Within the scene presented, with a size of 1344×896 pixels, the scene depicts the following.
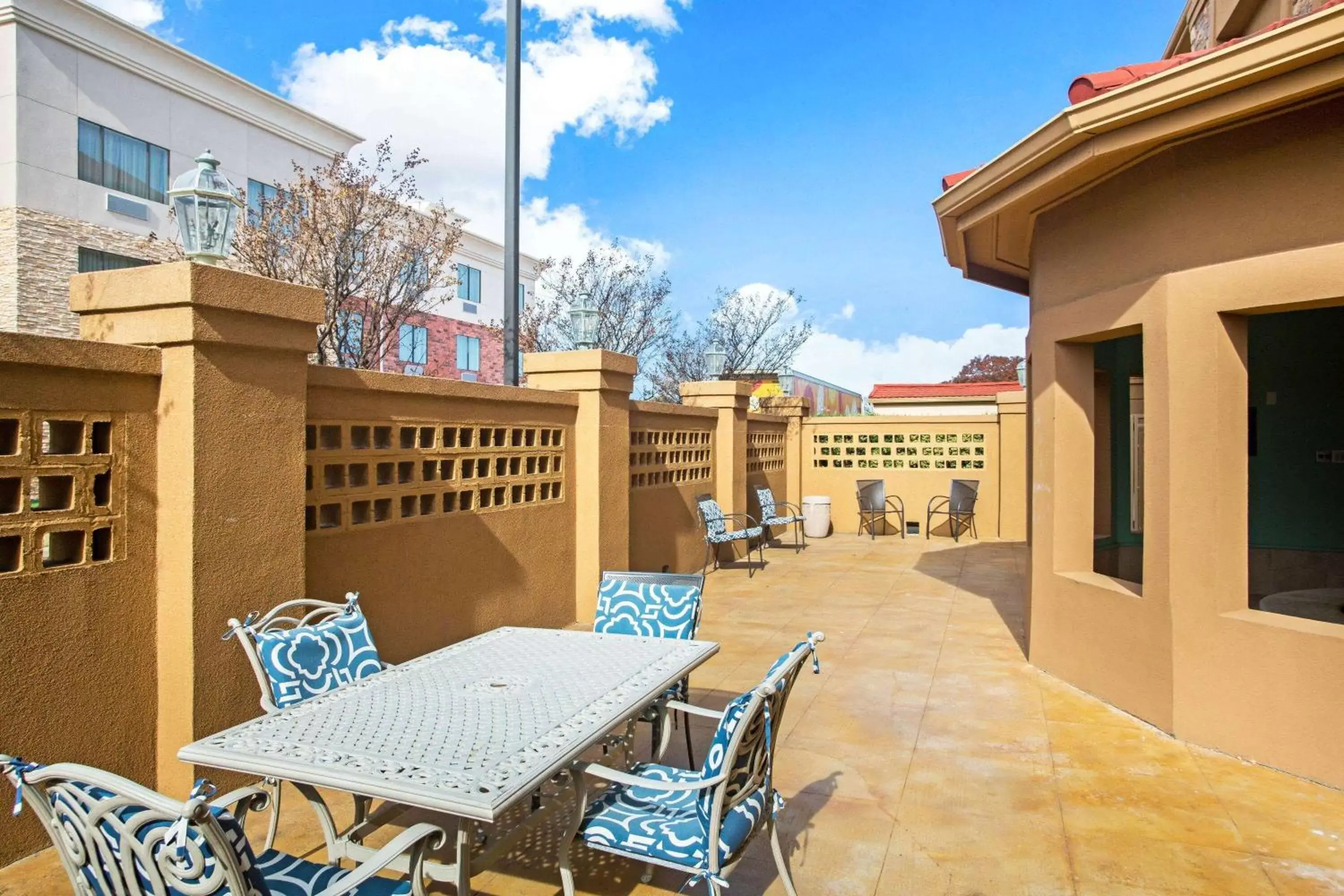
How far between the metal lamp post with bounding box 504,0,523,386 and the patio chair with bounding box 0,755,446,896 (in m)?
5.57

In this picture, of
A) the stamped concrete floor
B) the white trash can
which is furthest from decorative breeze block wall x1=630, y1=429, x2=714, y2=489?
the white trash can

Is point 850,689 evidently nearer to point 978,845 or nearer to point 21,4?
point 978,845

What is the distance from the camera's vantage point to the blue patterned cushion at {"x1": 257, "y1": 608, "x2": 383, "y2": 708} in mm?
3090

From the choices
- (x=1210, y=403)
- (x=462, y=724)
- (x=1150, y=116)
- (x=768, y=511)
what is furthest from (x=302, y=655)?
(x=768, y=511)

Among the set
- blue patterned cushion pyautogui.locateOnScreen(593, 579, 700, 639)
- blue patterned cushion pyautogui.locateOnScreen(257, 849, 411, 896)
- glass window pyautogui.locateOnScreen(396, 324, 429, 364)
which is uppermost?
glass window pyautogui.locateOnScreen(396, 324, 429, 364)

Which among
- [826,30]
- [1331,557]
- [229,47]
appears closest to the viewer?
[1331,557]

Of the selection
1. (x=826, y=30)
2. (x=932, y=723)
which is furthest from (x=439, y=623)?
(x=826, y=30)

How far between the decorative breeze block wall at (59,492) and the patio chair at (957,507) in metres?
11.3

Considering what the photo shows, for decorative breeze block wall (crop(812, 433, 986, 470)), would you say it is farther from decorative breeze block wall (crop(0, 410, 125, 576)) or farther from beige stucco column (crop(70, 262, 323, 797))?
decorative breeze block wall (crop(0, 410, 125, 576))

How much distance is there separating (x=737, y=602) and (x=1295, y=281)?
5180 millimetres

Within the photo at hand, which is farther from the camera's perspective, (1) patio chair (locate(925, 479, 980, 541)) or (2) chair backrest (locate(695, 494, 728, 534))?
(1) patio chair (locate(925, 479, 980, 541))

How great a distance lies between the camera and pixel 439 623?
5129 mm

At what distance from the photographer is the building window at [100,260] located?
16.5m

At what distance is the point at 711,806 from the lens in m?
2.45
